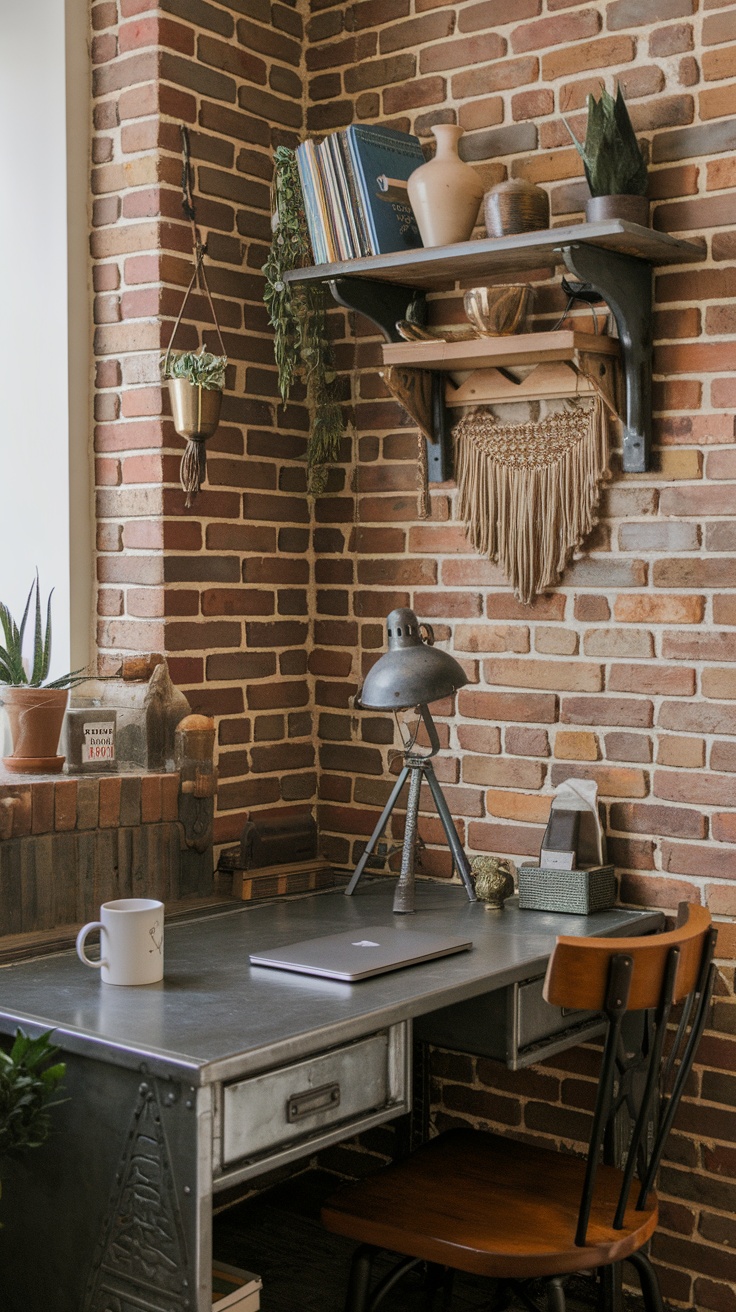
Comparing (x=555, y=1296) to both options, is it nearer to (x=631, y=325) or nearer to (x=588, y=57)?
(x=631, y=325)

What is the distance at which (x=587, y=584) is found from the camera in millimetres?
2662

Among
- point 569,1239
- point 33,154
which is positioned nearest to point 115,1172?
point 569,1239

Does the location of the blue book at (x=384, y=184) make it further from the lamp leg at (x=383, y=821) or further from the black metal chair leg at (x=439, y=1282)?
the black metal chair leg at (x=439, y=1282)

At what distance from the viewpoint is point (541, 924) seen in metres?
2.47

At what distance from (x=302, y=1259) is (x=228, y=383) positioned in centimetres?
183

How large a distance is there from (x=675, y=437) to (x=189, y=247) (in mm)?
1046

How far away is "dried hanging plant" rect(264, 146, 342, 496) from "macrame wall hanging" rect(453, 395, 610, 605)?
0.34 m

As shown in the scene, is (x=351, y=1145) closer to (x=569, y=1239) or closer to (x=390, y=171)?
(x=569, y=1239)

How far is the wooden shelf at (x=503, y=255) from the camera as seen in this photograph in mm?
2330

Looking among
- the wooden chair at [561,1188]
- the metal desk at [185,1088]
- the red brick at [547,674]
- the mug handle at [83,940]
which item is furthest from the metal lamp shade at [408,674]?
the mug handle at [83,940]

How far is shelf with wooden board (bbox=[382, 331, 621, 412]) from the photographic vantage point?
2.46 metres

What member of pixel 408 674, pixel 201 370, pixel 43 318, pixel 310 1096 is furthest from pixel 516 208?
pixel 310 1096

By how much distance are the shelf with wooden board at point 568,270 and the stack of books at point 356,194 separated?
7 centimetres

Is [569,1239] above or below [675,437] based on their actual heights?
below
